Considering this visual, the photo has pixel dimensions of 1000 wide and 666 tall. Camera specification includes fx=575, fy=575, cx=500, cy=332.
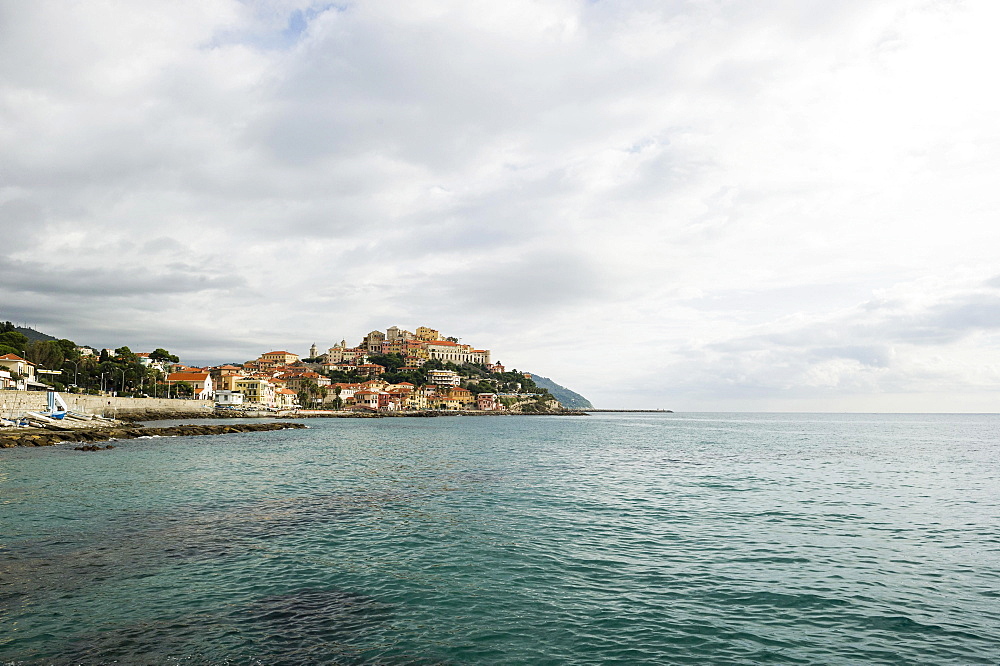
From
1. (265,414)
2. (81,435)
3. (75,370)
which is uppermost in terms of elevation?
(75,370)

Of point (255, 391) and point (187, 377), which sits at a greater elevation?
point (187, 377)

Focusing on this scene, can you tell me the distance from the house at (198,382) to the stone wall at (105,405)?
23.0 feet

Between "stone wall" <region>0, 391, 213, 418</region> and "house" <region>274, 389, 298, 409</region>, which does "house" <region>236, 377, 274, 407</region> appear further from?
"stone wall" <region>0, 391, 213, 418</region>

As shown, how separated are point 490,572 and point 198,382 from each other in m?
146

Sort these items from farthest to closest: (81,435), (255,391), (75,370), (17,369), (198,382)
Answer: (255,391) → (198,382) → (75,370) → (17,369) → (81,435)

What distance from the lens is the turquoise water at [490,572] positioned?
974 centimetres

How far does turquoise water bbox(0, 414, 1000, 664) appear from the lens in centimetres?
974

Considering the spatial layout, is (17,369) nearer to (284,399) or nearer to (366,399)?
(284,399)

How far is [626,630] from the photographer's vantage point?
10.5 m

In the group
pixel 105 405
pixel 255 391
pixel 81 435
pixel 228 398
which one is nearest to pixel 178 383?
pixel 228 398

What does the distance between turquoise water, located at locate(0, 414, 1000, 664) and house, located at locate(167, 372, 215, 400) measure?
11912 centimetres

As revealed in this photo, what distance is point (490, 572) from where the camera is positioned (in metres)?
14.0

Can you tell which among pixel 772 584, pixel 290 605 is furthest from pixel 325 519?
pixel 772 584

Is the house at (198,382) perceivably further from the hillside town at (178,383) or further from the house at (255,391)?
the house at (255,391)
